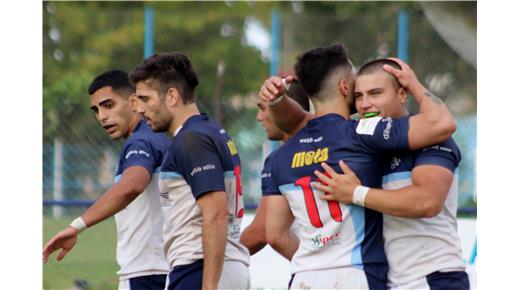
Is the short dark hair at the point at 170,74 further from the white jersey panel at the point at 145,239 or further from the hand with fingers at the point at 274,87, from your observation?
the white jersey panel at the point at 145,239

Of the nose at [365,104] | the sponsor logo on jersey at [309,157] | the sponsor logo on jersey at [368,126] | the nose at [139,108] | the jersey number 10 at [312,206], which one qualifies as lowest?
the jersey number 10 at [312,206]

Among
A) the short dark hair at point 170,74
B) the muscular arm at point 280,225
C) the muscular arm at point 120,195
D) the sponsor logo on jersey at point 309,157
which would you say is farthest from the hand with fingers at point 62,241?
the sponsor logo on jersey at point 309,157

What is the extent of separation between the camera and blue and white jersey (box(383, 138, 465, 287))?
15.8ft

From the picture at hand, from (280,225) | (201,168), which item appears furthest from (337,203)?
(201,168)

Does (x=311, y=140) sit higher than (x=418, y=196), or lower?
higher

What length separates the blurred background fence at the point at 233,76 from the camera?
45.2 feet

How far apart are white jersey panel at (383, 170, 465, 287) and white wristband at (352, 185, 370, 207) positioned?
170mm

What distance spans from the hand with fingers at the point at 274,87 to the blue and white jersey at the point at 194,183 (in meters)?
0.41

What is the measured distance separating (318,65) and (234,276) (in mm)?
1277

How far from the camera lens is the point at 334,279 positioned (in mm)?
4906

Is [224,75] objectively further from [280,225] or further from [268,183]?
[280,225]

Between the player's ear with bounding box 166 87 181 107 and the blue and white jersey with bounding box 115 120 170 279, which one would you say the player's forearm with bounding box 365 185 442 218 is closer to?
the player's ear with bounding box 166 87 181 107

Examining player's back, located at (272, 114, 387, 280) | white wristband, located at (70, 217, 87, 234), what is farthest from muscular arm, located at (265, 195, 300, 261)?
white wristband, located at (70, 217, 87, 234)

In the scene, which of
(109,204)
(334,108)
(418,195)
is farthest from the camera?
(109,204)
